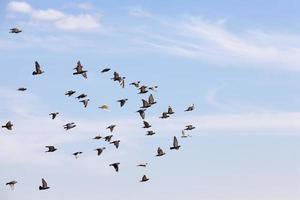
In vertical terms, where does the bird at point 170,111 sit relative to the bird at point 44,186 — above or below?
above

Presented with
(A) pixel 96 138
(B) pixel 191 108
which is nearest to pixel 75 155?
(A) pixel 96 138

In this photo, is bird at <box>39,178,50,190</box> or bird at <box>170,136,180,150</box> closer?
bird at <box>39,178,50,190</box>

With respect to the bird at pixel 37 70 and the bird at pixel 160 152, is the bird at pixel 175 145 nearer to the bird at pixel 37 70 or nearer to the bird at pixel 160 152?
the bird at pixel 160 152

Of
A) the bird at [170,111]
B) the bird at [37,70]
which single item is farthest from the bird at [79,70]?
the bird at [170,111]

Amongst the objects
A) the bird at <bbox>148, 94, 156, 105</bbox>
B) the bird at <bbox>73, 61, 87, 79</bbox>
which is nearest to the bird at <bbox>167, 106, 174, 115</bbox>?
the bird at <bbox>148, 94, 156, 105</bbox>

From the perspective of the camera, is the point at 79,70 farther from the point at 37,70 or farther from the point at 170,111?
the point at 170,111

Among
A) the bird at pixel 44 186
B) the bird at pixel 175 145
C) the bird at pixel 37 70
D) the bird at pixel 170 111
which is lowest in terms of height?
the bird at pixel 44 186

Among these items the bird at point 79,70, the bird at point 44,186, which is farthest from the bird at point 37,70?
the bird at point 44,186

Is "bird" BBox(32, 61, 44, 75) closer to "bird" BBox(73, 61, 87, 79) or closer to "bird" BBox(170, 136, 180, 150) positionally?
"bird" BBox(73, 61, 87, 79)

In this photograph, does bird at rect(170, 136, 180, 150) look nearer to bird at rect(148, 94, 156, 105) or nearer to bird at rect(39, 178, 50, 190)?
bird at rect(148, 94, 156, 105)

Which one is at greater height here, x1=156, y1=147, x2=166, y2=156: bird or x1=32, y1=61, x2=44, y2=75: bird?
x1=32, y1=61, x2=44, y2=75: bird

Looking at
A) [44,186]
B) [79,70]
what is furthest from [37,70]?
[44,186]

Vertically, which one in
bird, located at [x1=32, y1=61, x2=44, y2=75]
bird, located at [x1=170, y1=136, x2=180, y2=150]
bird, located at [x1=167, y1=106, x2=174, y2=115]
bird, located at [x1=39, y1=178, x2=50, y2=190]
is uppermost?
bird, located at [x1=32, y1=61, x2=44, y2=75]

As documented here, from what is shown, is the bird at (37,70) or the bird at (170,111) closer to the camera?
the bird at (37,70)
